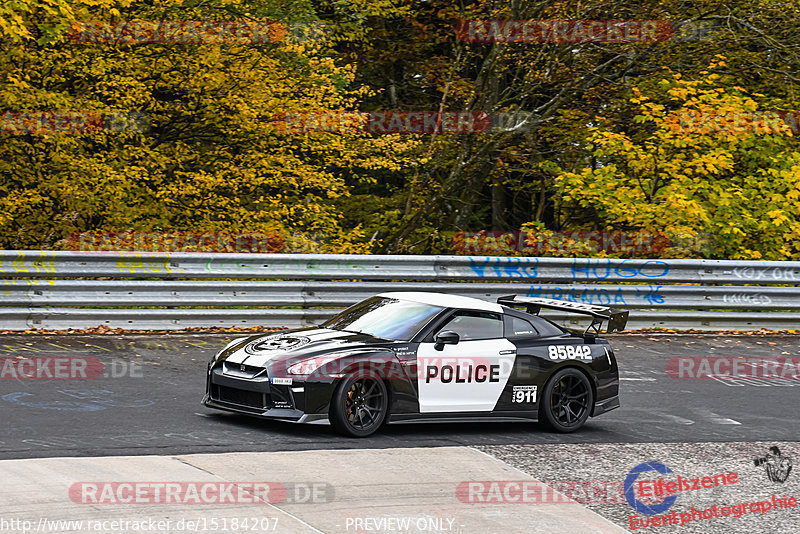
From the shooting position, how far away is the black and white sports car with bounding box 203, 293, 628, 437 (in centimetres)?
906

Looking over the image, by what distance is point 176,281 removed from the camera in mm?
14453

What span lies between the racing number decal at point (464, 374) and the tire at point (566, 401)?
1.65ft

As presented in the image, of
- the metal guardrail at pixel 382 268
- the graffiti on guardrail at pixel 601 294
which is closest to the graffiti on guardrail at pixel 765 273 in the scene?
the metal guardrail at pixel 382 268

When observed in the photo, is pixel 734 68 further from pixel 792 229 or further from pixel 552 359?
pixel 552 359

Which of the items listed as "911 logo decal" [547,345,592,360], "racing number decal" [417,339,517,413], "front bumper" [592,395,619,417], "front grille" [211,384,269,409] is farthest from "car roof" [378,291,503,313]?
"front grille" [211,384,269,409]

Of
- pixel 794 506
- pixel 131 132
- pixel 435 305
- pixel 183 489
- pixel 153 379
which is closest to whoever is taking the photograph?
pixel 183 489

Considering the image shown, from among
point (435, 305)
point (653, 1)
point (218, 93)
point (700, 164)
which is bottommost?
point (435, 305)

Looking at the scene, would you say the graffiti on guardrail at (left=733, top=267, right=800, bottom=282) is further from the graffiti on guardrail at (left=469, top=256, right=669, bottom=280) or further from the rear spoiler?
the rear spoiler

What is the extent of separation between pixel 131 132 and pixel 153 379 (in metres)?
8.40

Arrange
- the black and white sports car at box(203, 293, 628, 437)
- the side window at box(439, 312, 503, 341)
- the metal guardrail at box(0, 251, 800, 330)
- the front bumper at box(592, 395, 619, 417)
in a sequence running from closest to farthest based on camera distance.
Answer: the black and white sports car at box(203, 293, 628, 437)
the side window at box(439, 312, 503, 341)
the front bumper at box(592, 395, 619, 417)
the metal guardrail at box(0, 251, 800, 330)

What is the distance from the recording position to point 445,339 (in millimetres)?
9734

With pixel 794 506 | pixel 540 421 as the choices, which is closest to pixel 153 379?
pixel 540 421

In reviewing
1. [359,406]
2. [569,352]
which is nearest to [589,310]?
[569,352]

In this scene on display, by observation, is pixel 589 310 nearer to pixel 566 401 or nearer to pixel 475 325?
pixel 566 401
